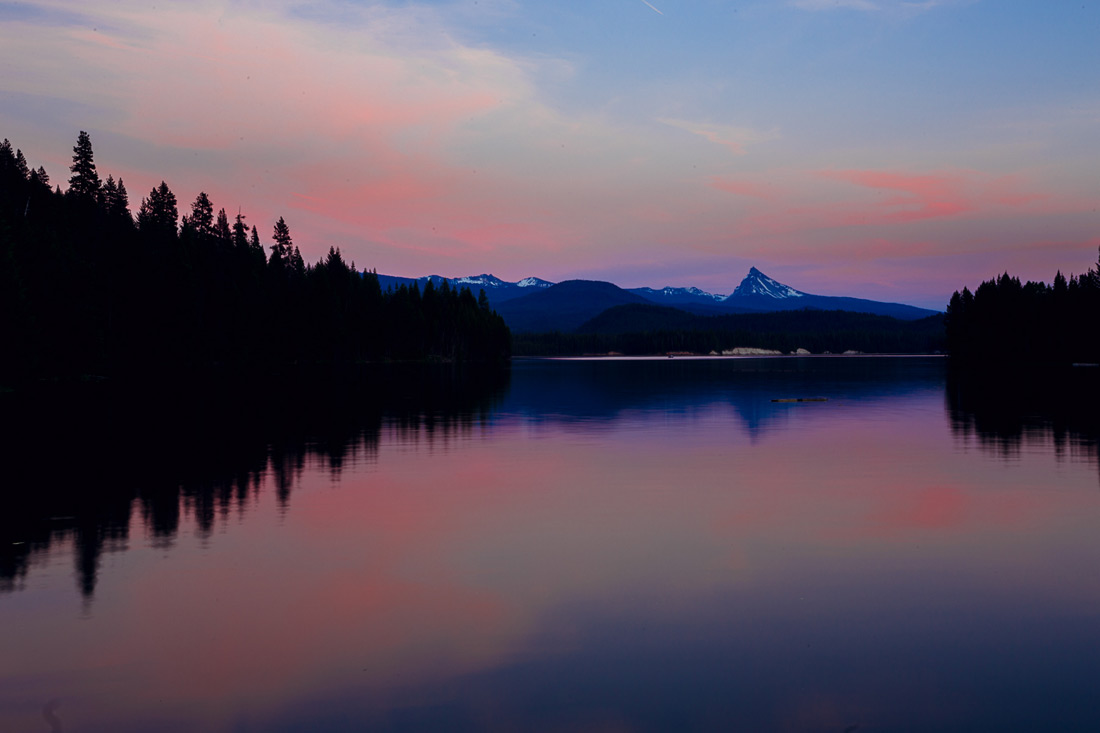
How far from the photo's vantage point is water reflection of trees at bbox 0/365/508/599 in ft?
65.8

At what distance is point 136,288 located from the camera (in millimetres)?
120688

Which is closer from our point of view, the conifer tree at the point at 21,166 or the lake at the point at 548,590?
the lake at the point at 548,590

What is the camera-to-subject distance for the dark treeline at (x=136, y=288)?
88812 mm

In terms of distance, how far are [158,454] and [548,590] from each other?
24890mm

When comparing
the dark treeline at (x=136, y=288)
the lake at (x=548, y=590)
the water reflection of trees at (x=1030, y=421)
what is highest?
the dark treeline at (x=136, y=288)

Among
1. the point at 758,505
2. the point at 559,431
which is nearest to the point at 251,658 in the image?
the point at 758,505

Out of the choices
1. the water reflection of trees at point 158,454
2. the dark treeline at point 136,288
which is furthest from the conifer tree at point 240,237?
the water reflection of trees at point 158,454

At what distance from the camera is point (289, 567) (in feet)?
54.7

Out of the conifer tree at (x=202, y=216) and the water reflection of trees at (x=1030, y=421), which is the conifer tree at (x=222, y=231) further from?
the water reflection of trees at (x=1030, y=421)

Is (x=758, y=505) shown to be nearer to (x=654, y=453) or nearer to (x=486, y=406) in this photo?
(x=654, y=453)

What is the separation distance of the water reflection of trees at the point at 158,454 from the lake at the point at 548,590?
210 millimetres

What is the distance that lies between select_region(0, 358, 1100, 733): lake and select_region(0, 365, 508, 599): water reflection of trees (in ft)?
0.69

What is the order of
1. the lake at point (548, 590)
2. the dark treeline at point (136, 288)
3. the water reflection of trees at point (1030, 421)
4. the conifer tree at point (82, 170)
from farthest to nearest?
1. the conifer tree at point (82, 170)
2. the dark treeline at point (136, 288)
3. the water reflection of trees at point (1030, 421)
4. the lake at point (548, 590)

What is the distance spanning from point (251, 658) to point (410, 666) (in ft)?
7.74
